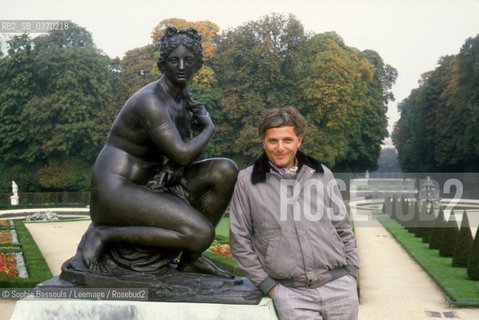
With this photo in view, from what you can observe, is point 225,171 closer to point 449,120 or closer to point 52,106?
point 52,106

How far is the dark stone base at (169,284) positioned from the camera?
384cm

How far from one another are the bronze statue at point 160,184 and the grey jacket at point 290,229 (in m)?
0.66

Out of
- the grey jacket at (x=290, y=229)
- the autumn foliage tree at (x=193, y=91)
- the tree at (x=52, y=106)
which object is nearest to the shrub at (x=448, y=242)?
the grey jacket at (x=290, y=229)

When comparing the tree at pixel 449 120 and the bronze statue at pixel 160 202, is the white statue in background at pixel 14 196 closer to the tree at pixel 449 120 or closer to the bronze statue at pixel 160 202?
the tree at pixel 449 120

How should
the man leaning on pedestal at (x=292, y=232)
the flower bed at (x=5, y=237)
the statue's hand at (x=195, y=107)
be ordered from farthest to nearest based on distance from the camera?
1. the flower bed at (x=5, y=237)
2. the statue's hand at (x=195, y=107)
3. the man leaning on pedestal at (x=292, y=232)

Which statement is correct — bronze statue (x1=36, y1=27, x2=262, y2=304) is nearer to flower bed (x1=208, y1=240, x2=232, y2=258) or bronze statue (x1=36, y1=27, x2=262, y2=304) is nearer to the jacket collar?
the jacket collar

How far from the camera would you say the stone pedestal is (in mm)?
3713

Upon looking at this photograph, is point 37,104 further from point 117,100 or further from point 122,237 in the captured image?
Result: point 122,237

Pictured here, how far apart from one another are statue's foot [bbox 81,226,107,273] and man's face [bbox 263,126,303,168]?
1656 mm

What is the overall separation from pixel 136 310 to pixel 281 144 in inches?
66.6


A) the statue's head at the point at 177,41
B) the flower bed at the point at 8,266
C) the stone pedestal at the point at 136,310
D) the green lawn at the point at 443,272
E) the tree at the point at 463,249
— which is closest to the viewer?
the stone pedestal at the point at 136,310

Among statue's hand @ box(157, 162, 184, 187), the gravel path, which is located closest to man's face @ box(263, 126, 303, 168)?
statue's hand @ box(157, 162, 184, 187)

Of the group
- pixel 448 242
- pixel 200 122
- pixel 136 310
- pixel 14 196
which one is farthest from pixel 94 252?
pixel 14 196

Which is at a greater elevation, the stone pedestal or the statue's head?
the statue's head
